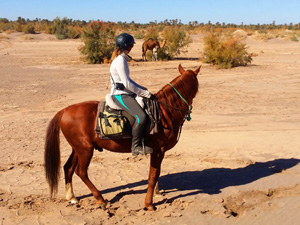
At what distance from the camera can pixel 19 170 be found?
7.66 meters

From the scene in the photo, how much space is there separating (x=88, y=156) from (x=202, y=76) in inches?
577

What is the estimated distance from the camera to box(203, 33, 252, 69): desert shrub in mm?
22627

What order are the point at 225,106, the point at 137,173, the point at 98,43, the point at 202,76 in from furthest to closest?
1. the point at 98,43
2. the point at 202,76
3. the point at 225,106
4. the point at 137,173

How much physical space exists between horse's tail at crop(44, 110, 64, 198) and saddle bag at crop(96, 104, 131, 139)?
743 mm

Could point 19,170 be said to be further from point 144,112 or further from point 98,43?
point 98,43

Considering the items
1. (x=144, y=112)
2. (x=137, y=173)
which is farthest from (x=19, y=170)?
(x=144, y=112)

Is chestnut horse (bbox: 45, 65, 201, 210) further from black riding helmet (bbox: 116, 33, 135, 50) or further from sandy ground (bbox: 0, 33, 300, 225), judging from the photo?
black riding helmet (bbox: 116, 33, 135, 50)

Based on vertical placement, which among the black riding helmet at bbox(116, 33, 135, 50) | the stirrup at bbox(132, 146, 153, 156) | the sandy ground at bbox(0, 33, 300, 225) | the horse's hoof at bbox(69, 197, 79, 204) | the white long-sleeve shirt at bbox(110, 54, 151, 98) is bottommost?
the sandy ground at bbox(0, 33, 300, 225)

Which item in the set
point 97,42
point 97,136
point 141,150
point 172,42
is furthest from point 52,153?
point 172,42

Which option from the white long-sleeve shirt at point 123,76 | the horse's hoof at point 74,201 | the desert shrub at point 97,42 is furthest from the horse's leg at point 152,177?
the desert shrub at point 97,42

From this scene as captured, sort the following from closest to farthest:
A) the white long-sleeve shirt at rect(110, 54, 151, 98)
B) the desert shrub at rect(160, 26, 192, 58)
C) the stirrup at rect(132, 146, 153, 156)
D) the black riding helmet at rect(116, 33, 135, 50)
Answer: the white long-sleeve shirt at rect(110, 54, 151, 98), the black riding helmet at rect(116, 33, 135, 50), the stirrup at rect(132, 146, 153, 156), the desert shrub at rect(160, 26, 192, 58)

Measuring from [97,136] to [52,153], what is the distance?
810 mm

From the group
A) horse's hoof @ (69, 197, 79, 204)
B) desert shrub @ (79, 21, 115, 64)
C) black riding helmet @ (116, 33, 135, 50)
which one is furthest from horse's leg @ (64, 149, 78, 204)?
desert shrub @ (79, 21, 115, 64)

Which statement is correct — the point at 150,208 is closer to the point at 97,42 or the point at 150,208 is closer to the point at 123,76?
the point at 123,76
